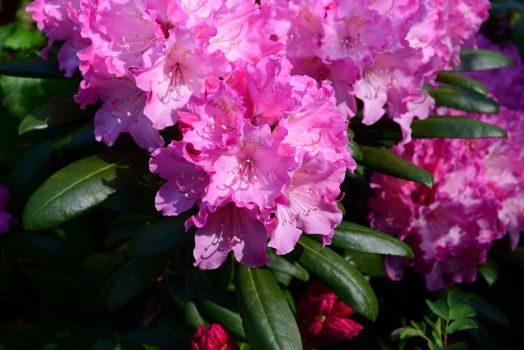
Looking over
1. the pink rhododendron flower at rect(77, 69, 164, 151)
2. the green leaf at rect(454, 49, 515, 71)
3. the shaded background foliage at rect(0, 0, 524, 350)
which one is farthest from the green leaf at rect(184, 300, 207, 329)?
the green leaf at rect(454, 49, 515, 71)

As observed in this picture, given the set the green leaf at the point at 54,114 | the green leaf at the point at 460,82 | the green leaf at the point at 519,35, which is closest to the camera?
the green leaf at the point at 54,114

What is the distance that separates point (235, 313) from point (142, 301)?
1.96ft

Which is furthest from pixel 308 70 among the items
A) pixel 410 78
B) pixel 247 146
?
pixel 247 146

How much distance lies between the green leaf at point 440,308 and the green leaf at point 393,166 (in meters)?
0.27

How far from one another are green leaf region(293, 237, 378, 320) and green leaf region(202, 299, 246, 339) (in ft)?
0.91

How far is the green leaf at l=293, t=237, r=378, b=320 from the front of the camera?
137cm

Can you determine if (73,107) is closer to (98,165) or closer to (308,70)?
(98,165)

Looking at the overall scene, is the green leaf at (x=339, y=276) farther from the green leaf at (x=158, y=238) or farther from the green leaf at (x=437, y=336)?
the green leaf at (x=158, y=238)

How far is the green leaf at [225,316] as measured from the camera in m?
1.58

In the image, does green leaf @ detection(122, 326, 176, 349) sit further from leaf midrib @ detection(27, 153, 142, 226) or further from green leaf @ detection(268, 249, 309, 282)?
leaf midrib @ detection(27, 153, 142, 226)

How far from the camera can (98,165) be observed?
1.41 m

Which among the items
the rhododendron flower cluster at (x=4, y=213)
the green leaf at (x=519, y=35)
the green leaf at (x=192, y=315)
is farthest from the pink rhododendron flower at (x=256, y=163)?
the green leaf at (x=519, y=35)

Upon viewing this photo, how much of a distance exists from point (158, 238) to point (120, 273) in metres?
0.35

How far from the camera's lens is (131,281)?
166 centimetres
